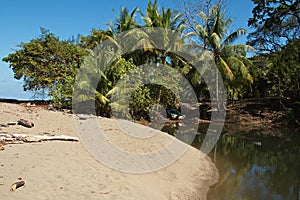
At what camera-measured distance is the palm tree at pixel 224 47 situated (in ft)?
63.4

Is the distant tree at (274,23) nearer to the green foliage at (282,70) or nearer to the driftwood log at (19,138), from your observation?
the green foliage at (282,70)

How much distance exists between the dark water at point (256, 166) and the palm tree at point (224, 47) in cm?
568

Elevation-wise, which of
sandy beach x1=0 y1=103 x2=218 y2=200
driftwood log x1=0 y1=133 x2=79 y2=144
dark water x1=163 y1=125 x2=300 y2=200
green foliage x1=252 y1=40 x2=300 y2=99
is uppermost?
green foliage x1=252 y1=40 x2=300 y2=99

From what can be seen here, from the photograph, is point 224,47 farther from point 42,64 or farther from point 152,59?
point 42,64

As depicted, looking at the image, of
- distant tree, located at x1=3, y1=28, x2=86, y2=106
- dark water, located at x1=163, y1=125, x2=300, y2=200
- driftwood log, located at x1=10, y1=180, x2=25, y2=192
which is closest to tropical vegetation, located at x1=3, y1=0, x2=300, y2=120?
distant tree, located at x1=3, y1=28, x2=86, y2=106

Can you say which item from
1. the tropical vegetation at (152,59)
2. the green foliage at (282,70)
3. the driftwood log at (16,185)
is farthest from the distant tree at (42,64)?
the green foliage at (282,70)

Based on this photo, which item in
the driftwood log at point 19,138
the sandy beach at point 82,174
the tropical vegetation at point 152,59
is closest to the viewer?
the sandy beach at point 82,174

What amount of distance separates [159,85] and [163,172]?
459 inches

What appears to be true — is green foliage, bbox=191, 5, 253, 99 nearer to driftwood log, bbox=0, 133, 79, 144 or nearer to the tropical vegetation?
the tropical vegetation

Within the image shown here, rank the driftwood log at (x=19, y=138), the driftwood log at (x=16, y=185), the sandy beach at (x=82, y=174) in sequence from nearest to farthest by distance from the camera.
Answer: the driftwood log at (x=16, y=185), the sandy beach at (x=82, y=174), the driftwood log at (x=19, y=138)

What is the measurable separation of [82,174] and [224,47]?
1673cm

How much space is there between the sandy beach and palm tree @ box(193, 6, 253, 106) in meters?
11.7

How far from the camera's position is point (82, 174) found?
5.46m

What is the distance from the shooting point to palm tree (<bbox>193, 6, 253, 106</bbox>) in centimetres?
1933
